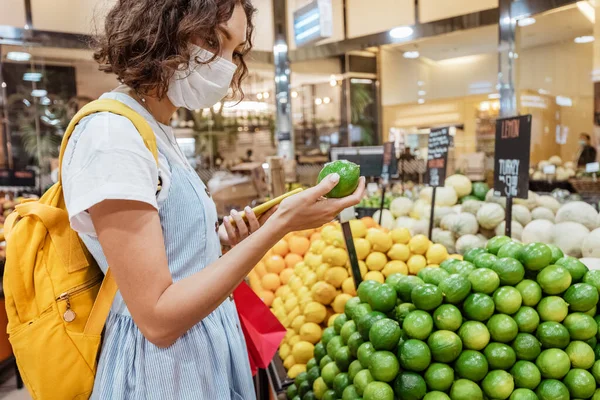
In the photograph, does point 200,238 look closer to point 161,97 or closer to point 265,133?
point 161,97

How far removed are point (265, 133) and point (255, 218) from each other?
807 cm

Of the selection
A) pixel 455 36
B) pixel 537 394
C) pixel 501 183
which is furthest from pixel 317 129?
pixel 537 394

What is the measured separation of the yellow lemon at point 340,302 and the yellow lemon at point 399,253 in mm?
337

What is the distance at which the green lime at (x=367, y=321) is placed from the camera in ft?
5.71

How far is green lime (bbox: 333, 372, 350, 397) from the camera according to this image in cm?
182

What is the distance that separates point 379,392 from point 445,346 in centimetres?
25

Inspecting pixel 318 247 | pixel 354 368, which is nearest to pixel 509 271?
pixel 354 368

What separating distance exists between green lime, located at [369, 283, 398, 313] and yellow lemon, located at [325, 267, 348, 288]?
73 cm

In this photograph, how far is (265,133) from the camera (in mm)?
9273

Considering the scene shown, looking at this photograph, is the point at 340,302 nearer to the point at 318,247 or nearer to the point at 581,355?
the point at 318,247

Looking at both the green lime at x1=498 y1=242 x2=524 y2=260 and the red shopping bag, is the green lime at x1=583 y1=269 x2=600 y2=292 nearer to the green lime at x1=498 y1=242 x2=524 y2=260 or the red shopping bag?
the green lime at x1=498 y1=242 x2=524 y2=260

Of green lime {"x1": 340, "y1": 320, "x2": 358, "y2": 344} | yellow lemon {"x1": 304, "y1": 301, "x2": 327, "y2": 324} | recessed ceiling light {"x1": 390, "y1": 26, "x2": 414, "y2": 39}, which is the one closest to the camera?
green lime {"x1": 340, "y1": 320, "x2": 358, "y2": 344}

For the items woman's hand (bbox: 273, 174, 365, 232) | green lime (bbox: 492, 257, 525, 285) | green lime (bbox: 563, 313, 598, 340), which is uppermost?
woman's hand (bbox: 273, 174, 365, 232)

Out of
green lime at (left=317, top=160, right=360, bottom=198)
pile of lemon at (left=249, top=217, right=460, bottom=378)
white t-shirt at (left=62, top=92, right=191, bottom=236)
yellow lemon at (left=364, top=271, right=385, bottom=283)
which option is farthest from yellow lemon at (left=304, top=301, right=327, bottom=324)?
white t-shirt at (left=62, top=92, right=191, bottom=236)
